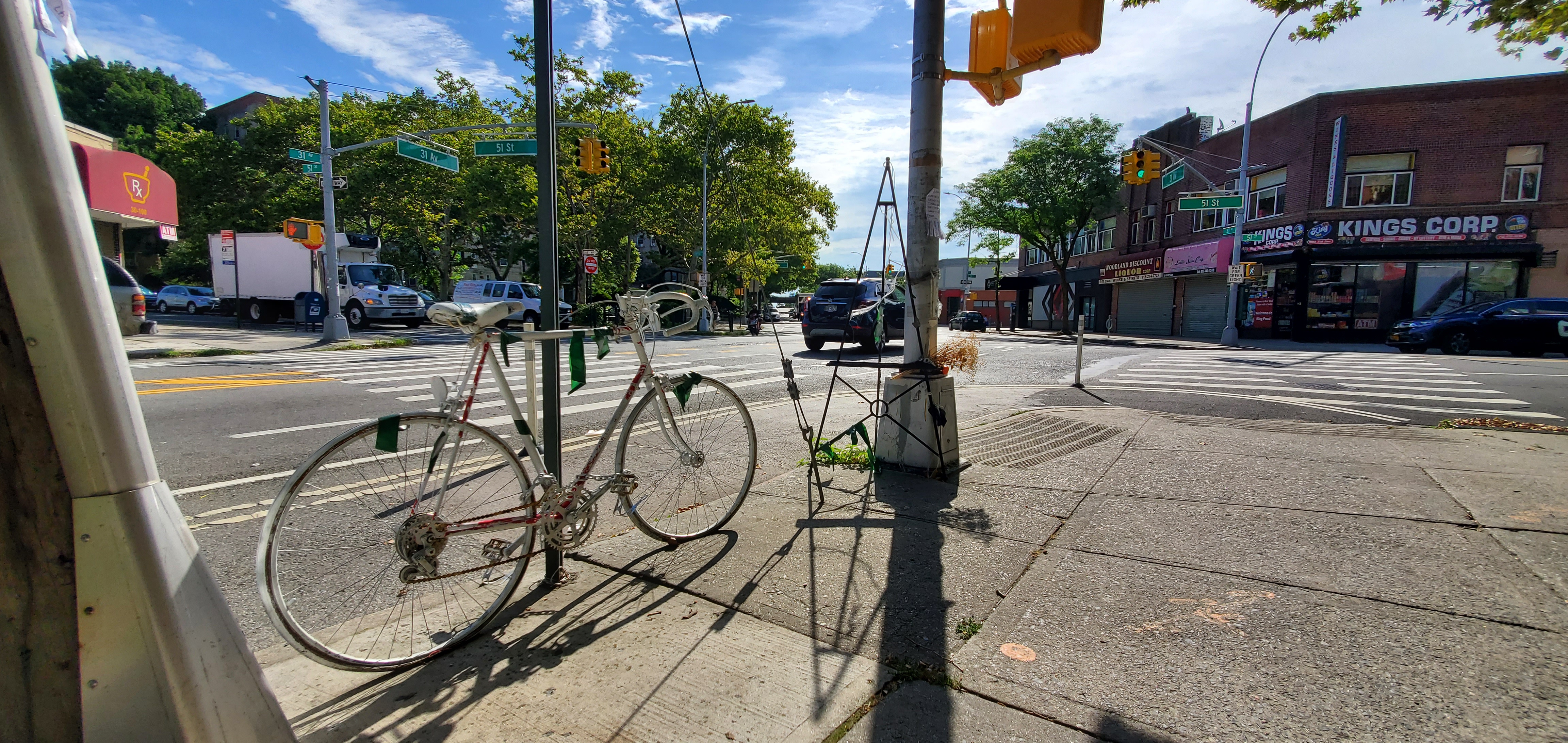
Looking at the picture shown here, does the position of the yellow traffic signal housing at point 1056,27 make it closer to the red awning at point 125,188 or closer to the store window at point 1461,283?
the red awning at point 125,188

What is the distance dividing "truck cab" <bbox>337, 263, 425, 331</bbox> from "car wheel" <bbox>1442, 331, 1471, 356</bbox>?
3063 centimetres

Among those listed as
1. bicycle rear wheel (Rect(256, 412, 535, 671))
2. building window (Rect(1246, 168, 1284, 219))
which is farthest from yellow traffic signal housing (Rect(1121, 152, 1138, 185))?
bicycle rear wheel (Rect(256, 412, 535, 671))

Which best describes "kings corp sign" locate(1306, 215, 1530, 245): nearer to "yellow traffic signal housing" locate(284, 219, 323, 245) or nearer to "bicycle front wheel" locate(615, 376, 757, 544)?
"bicycle front wheel" locate(615, 376, 757, 544)

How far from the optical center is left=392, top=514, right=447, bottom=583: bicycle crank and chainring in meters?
2.42

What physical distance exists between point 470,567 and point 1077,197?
118ft

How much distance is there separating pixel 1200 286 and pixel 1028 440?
31.2 m

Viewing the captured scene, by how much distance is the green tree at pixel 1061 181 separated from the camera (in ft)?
111

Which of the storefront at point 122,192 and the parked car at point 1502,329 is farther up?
the storefront at point 122,192

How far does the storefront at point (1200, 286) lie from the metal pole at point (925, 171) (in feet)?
95.0

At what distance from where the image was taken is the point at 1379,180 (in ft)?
81.1

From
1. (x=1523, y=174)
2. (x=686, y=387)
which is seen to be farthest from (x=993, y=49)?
(x=1523, y=174)

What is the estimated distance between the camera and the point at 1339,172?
24812mm

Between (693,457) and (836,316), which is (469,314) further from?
(836,316)

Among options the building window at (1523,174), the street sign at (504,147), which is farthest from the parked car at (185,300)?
the building window at (1523,174)
